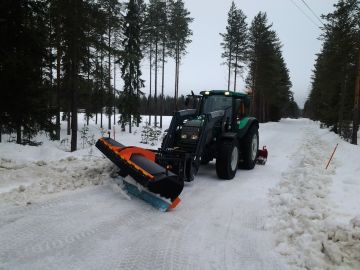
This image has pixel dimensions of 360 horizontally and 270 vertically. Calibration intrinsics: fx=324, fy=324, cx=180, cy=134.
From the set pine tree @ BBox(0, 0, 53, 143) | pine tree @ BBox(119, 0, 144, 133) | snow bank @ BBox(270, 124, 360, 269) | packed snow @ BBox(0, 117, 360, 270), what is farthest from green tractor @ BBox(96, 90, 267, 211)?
pine tree @ BBox(119, 0, 144, 133)

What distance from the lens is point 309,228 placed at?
450 centimetres

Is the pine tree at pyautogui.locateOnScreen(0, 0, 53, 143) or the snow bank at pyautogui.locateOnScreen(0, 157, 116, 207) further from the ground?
the pine tree at pyautogui.locateOnScreen(0, 0, 53, 143)

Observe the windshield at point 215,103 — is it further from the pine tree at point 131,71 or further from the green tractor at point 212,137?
the pine tree at point 131,71

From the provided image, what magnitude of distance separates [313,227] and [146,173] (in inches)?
107

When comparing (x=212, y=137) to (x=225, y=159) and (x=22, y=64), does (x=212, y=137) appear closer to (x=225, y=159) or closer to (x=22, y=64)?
(x=225, y=159)

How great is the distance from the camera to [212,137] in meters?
8.30

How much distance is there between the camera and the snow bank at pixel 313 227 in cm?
370

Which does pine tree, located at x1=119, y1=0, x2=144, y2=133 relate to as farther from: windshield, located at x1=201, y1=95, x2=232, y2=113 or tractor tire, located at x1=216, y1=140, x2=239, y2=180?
tractor tire, located at x1=216, y1=140, x2=239, y2=180

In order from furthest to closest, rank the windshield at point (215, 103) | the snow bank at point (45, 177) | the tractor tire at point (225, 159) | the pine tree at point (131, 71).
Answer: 1. the pine tree at point (131, 71)
2. the windshield at point (215, 103)
3. the tractor tire at point (225, 159)
4. the snow bank at point (45, 177)

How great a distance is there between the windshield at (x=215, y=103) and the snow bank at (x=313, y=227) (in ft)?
9.26

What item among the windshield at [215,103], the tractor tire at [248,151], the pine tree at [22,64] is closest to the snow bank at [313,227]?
the tractor tire at [248,151]

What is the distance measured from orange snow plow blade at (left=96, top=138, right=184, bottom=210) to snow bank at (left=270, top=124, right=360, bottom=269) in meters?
1.69

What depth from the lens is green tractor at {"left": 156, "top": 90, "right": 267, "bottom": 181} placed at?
7.10 meters

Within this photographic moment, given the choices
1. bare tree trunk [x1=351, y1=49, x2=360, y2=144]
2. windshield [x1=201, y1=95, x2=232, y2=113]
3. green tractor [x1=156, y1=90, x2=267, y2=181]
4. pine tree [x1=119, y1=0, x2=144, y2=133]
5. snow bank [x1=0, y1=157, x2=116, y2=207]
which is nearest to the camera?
snow bank [x1=0, y1=157, x2=116, y2=207]
